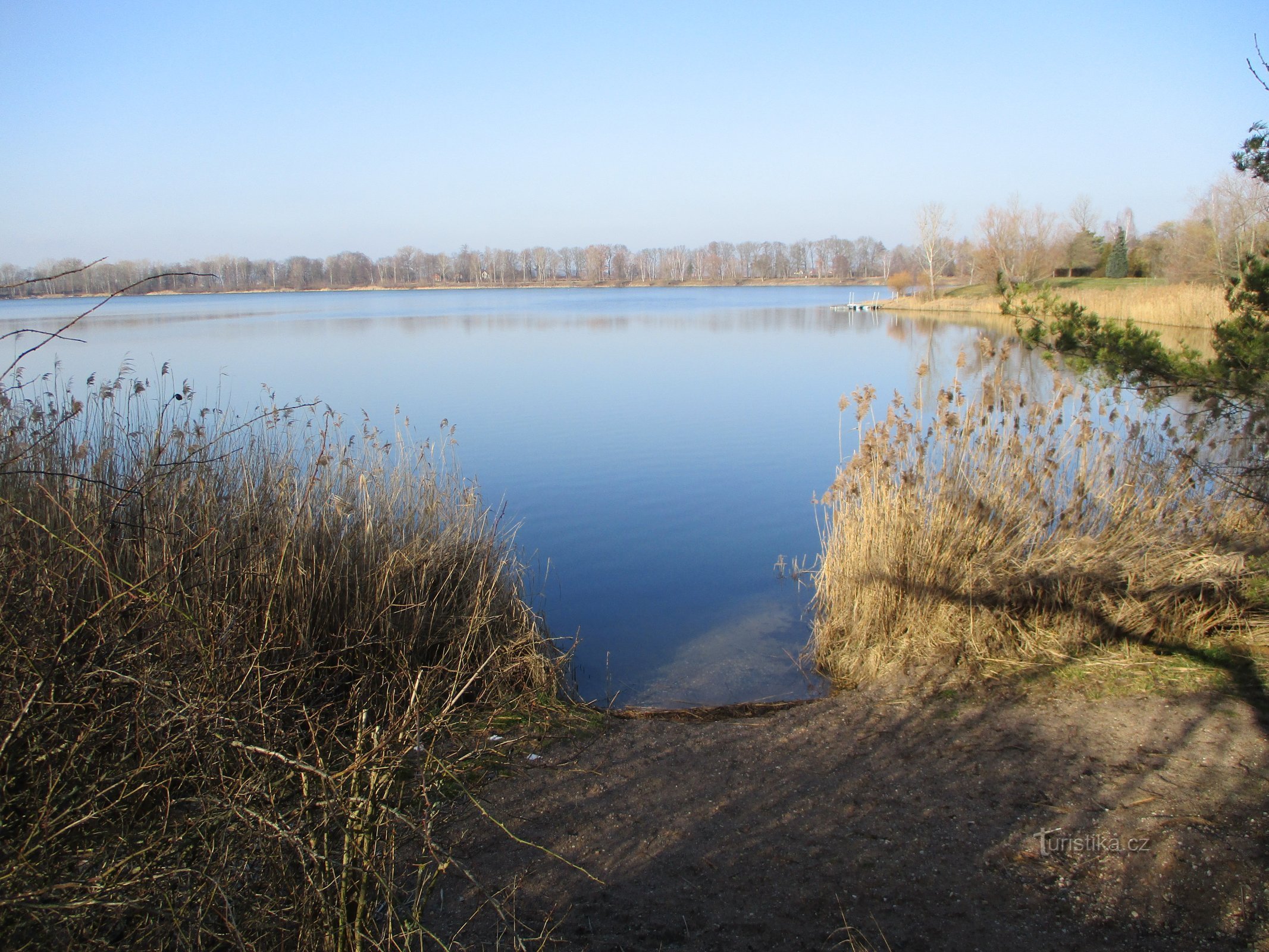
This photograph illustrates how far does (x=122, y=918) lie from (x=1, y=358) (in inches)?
572

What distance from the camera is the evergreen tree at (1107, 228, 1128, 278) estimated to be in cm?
4916

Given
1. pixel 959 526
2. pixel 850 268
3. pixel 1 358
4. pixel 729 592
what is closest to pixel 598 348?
pixel 1 358

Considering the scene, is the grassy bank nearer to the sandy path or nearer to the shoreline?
the sandy path

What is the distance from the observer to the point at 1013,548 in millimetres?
5121

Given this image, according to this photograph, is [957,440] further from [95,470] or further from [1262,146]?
[95,470]

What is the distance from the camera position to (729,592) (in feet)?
22.9

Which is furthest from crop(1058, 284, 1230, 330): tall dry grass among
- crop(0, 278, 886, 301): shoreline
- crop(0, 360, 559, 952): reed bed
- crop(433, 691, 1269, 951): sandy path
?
crop(0, 278, 886, 301): shoreline

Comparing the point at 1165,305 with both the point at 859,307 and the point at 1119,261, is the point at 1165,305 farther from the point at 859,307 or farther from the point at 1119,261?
the point at 1119,261

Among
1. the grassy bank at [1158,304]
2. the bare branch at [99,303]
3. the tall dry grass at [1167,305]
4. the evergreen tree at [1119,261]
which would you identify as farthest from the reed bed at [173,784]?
the evergreen tree at [1119,261]

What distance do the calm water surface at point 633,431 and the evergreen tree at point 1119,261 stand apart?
Result: 939 inches

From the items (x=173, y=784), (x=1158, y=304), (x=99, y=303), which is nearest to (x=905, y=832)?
(x=173, y=784)

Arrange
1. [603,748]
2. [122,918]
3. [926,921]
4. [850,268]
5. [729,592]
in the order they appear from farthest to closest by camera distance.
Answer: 1. [850,268]
2. [729,592]
3. [603,748]
4. [926,921]
5. [122,918]

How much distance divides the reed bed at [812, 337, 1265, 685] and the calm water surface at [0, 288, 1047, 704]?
2.26ft

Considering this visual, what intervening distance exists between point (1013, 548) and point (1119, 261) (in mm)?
52231
